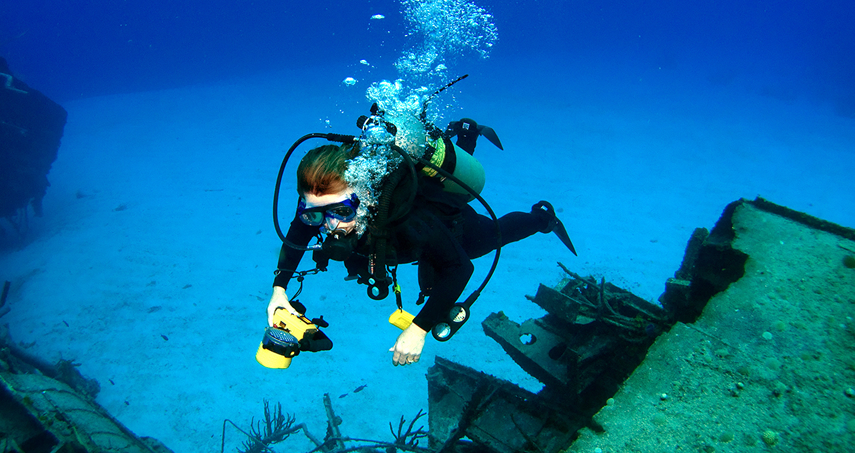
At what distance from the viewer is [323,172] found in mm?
2127

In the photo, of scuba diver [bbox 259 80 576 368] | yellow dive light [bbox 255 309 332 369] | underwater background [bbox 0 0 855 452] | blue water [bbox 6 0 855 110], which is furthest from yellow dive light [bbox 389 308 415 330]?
blue water [bbox 6 0 855 110]

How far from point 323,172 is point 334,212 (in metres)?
0.26

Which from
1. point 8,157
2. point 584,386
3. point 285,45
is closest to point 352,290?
point 584,386

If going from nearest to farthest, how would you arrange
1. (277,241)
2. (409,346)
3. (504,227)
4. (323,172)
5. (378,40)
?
(323,172), (409,346), (504,227), (277,241), (378,40)

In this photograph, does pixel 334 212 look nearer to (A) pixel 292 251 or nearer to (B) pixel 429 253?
(B) pixel 429 253

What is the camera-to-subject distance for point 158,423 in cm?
637

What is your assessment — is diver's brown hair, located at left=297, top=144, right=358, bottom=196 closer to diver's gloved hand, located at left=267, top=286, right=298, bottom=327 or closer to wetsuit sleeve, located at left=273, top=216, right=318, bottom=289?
wetsuit sleeve, located at left=273, top=216, right=318, bottom=289

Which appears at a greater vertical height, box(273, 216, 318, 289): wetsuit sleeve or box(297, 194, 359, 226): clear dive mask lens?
box(297, 194, 359, 226): clear dive mask lens

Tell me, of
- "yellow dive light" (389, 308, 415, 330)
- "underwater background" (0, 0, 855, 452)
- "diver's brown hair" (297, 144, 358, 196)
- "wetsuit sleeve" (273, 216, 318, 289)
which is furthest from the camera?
"underwater background" (0, 0, 855, 452)

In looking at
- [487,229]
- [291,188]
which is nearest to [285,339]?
[487,229]

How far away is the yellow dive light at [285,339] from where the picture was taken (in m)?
2.13

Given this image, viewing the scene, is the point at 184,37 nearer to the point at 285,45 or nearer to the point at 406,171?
the point at 285,45

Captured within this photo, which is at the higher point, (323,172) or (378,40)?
(378,40)

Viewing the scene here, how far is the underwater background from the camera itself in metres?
6.86
